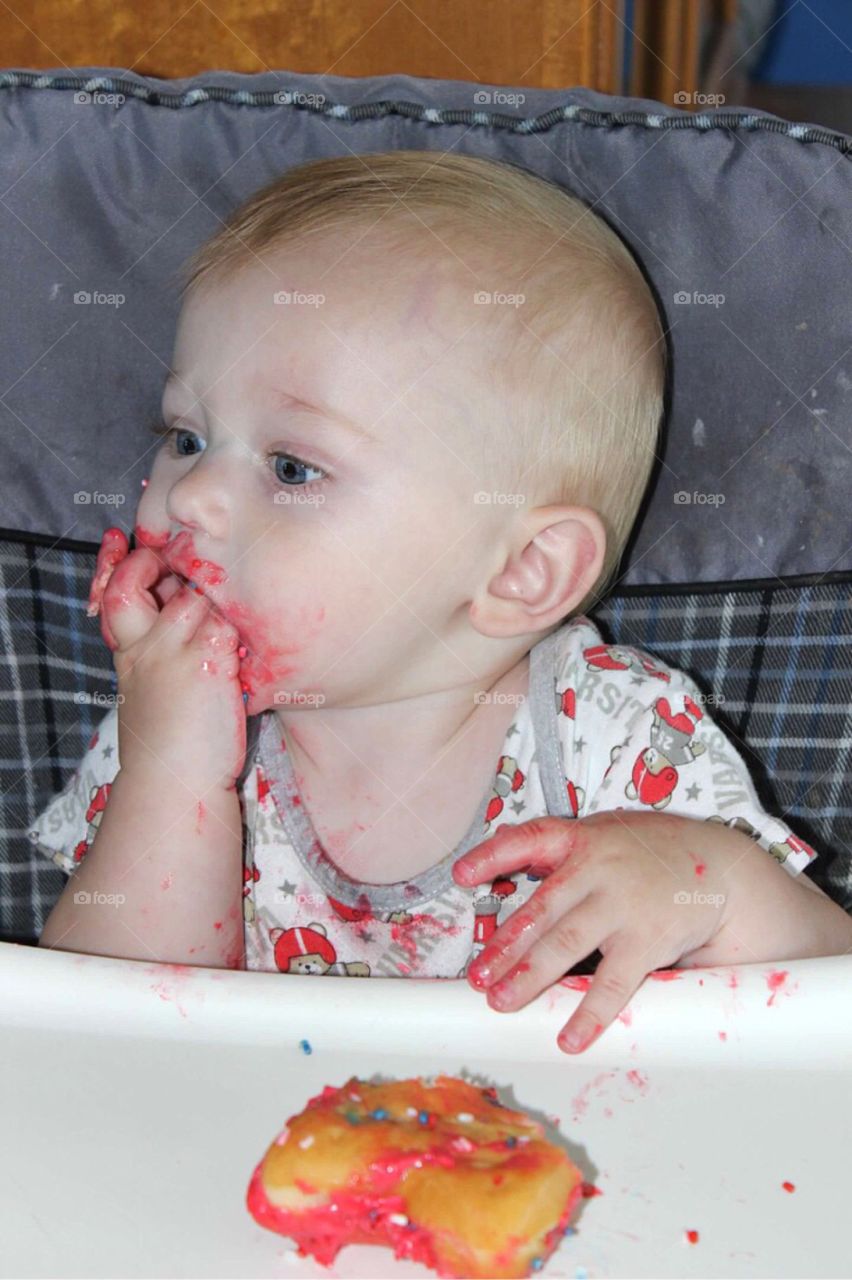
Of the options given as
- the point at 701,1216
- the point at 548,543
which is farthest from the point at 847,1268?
the point at 548,543

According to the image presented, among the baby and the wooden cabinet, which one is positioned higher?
the wooden cabinet

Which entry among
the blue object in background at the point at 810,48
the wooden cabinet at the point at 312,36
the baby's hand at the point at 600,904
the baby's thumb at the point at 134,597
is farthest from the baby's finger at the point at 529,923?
the blue object in background at the point at 810,48

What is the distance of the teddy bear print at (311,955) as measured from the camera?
1099 mm

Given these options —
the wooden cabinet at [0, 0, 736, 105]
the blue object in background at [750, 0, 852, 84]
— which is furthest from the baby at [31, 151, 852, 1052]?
the blue object in background at [750, 0, 852, 84]

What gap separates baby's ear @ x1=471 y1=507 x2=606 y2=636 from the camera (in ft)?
3.38

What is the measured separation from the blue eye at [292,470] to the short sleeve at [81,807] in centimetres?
27

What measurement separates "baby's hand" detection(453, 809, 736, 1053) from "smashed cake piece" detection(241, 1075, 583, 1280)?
Result: 128 millimetres

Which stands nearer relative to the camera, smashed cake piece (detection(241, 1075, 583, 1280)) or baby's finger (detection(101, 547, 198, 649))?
smashed cake piece (detection(241, 1075, 583, 1280))

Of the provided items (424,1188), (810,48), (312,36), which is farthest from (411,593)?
(810,48)

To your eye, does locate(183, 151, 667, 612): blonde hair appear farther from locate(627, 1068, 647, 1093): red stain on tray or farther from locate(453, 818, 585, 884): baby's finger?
locate(627, 1068, 647, 1093): red stain on tray

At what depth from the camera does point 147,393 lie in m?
1.09

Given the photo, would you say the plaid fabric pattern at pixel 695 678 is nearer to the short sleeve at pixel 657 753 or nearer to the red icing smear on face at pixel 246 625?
the short sleeve at pixel 657 753

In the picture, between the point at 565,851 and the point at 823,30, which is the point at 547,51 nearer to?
the point at 565,851

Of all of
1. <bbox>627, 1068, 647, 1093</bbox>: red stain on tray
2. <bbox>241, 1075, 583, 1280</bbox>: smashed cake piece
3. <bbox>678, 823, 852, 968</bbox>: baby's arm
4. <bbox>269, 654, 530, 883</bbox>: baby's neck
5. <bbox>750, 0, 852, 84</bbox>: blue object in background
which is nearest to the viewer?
<bbox>241, 1075, 583, 1280</bbox>: smashed cake piece
